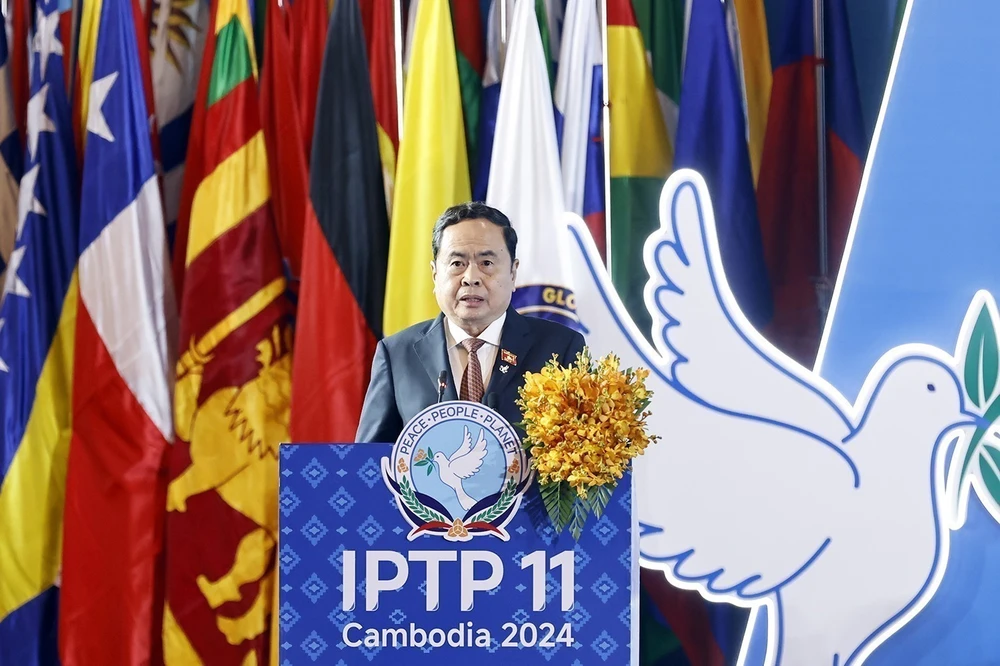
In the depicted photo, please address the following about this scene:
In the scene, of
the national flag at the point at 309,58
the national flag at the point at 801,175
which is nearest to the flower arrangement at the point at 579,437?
the national flag at the point at 801,175

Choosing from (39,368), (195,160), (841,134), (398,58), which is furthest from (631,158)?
(39,368)

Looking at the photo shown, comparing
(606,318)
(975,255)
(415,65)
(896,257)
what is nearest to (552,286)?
(606,318)

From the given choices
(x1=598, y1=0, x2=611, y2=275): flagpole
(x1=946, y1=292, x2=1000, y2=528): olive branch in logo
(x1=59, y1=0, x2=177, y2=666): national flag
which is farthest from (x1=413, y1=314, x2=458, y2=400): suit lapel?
(x1=946, y1=292, x2=1000, y2=528): olive branch in logo

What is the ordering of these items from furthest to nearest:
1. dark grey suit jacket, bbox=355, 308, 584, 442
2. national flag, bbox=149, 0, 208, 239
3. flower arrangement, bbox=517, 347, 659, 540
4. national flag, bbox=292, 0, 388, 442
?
national flag, bbox=149, 0, 208, 239, national flag, bbox=292, 0, 388, 442, dark grey suit jacket, bbox=355, 308, 584, 442, flower arrangement, bbox=517, 347, 659, 540

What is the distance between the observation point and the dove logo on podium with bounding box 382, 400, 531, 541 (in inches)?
60.3

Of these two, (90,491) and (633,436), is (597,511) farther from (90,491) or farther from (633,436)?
(90,491)

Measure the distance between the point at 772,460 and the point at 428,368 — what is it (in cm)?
95

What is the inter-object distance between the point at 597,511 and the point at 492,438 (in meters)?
0.18

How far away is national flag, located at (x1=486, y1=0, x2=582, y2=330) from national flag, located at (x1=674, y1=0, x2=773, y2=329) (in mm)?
338

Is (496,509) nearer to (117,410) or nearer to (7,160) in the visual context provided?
(117,410)

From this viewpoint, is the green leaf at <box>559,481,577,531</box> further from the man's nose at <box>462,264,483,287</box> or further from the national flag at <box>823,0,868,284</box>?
the national flag at <box>823,0,868,284</box>

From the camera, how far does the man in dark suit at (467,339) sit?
210 cm

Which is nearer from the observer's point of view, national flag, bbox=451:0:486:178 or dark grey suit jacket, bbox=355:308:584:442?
dark grey suit jacket, bbox=355:308:584:442

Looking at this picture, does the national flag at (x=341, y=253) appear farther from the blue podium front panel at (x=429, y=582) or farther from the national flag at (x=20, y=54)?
the blue podium front panel at (x=429, y=582)
